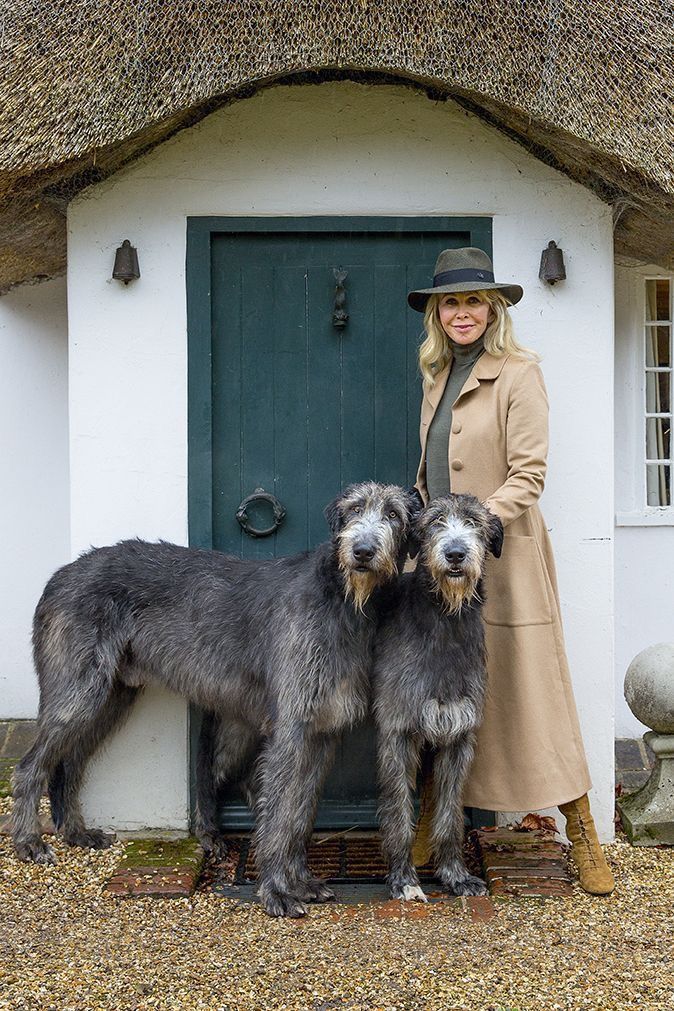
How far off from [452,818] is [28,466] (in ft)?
11.6

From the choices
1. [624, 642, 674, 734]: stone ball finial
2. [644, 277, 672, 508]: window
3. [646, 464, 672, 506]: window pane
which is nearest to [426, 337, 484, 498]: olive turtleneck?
[624, 642, 674, 734]: stone ball finial

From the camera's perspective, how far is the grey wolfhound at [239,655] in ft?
13.8

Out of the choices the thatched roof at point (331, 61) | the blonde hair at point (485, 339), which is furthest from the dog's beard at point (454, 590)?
the thatched roof at point (331, 61)

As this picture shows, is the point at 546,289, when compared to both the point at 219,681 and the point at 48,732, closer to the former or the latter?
the point at 219,681

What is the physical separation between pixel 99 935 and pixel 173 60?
3382 mm

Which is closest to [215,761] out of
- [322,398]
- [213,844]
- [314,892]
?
[213,844]

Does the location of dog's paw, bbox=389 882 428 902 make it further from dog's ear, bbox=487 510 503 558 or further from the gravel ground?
dog's ear, bbox=487 510 503 558

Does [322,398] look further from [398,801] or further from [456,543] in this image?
[398,801]

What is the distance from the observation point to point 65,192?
193 inches

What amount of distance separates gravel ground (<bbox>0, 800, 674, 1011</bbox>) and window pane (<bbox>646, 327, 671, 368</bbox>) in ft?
10.2

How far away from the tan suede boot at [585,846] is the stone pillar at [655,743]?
1.86 feet

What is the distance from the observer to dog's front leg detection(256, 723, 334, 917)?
423cm

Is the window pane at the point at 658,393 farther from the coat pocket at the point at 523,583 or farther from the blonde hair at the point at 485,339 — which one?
the coat pocket at the point at 523,583

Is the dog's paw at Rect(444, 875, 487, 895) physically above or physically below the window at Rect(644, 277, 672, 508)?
below
